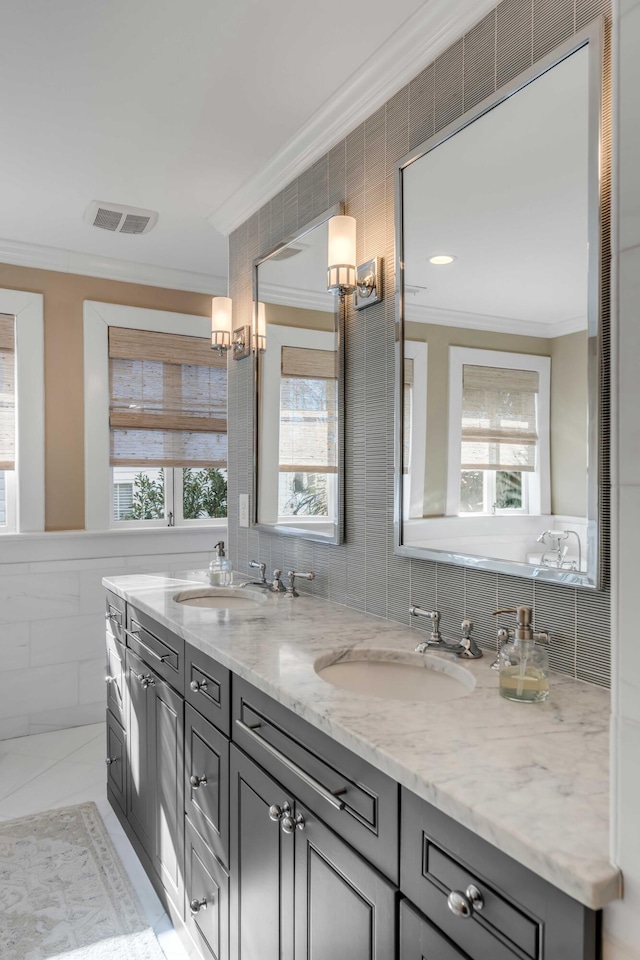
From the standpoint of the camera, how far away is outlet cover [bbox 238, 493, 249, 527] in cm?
289

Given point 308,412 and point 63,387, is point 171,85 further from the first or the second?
point 63,387

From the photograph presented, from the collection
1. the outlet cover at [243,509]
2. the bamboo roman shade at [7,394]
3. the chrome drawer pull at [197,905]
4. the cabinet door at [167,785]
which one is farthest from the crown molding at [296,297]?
the chrome drawer pull at [197,905]

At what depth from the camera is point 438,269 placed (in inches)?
69.9

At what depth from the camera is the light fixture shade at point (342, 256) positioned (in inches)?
79.3

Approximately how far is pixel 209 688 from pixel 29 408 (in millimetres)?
2386

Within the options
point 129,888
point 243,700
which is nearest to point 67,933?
point 129,888

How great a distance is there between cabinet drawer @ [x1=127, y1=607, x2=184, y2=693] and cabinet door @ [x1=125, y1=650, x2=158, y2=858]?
51 millimetres

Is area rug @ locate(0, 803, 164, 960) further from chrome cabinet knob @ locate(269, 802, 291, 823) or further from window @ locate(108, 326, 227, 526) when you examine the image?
window @ locate(108, 326, 227, 526)

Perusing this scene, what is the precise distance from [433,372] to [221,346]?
4.58 feet

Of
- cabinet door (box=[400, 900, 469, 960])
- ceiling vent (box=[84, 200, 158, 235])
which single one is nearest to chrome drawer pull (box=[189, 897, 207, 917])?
cabinet door (box=[400, 900, 469, 960])

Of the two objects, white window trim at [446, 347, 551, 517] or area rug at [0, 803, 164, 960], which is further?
area rug at [0, 803, 164, 960]

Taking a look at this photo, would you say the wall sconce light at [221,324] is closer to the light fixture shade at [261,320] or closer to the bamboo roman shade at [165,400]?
the light fixture shade at [261,320]

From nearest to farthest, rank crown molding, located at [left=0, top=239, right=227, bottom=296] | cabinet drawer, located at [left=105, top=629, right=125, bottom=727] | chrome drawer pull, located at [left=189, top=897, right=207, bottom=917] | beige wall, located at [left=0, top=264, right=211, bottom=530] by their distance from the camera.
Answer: chrome drawer pull, located at [left=189, top=897, right=207, bottom=917] < cabinet drawer, located at [left=105, top=629, right=125, bottom=727] < crown molding, located at [left=0, top=239, right=227, bottom=296] < beige wall, located at [left=0, top=264, right=211, bottom=530]

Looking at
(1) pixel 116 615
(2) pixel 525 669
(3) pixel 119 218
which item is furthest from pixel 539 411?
(3) pixel 119 218
